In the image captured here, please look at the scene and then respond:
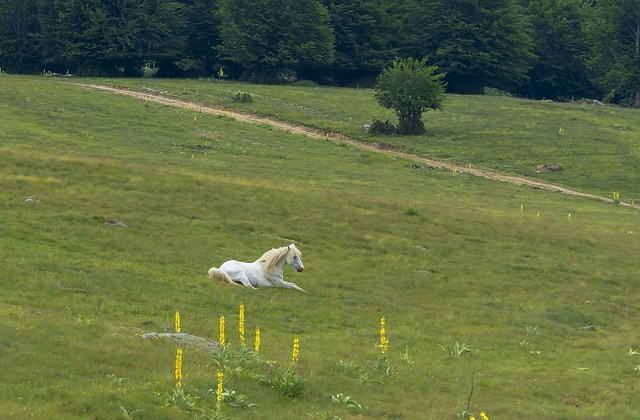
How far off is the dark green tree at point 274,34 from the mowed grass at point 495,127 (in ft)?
17.3

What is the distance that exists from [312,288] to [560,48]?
355 feet

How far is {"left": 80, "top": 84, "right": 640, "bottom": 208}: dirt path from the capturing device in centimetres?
6750

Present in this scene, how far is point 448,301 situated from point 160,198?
48.5 ft

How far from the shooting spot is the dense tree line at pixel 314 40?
366 feet

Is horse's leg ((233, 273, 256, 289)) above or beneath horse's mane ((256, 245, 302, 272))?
beneath

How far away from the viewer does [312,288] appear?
30297 millimetres

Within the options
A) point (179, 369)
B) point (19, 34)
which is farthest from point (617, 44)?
point (179, 369)

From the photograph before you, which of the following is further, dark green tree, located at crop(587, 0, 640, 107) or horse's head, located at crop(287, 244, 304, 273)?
dark green tree, located at crop(587, 0, 640, 107)

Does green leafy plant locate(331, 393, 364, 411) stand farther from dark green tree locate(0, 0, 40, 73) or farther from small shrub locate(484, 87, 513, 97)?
small shrub locate(484, 87, 513, 97)

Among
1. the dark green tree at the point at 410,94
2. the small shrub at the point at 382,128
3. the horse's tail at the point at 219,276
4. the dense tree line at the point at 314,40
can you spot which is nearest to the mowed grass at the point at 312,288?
the horse's tail at the point at 219,276

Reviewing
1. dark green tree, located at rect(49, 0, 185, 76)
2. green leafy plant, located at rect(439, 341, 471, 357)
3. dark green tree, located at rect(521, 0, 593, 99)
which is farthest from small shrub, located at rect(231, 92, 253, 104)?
green leafy plant, located at rect(439, 341, 471, 357)

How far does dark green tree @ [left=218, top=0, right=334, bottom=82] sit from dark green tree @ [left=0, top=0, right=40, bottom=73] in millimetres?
23142

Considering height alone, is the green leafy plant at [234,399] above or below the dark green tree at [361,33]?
below

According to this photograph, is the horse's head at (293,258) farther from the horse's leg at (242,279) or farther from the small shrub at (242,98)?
the small shrub at (242,98)
